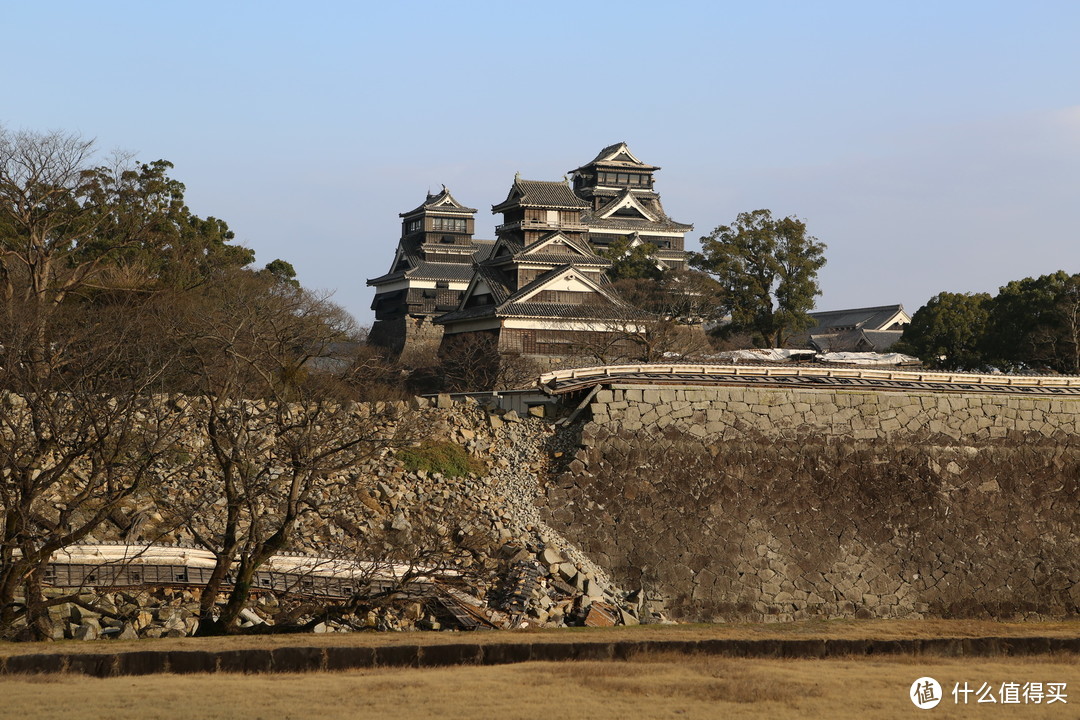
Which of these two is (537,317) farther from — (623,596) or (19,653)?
(19,653)

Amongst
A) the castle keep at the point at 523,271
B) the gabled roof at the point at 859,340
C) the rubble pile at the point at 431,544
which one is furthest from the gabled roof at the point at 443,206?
the rubble pile at the point at 431,544

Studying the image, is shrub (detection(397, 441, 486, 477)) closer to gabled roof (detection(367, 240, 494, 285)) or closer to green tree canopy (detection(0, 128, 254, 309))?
green tree canopy (detection(0, 128, 254, 309))

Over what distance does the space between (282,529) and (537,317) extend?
2856 cm

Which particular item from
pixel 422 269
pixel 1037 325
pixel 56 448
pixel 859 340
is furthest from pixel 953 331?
pixel 56 448

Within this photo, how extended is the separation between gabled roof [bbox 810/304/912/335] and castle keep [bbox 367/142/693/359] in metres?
10.0

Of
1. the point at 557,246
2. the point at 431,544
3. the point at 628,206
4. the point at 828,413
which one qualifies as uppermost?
the point at 628,206

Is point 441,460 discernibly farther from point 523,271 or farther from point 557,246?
point 557,246

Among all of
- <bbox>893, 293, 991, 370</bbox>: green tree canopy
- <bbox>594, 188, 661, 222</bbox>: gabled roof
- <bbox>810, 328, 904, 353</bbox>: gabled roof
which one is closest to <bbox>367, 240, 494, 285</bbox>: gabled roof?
<bbox>594, 188, 661, 222</bbox>: gabled roof

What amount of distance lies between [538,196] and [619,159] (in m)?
24.2

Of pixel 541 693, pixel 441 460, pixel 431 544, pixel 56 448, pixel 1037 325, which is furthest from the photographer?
pixel 1037 325

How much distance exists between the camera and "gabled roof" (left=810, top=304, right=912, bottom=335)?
65.0m

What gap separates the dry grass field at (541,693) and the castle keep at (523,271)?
27916 mm

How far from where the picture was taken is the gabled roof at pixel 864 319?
213 feet

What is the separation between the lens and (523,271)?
4569cm
